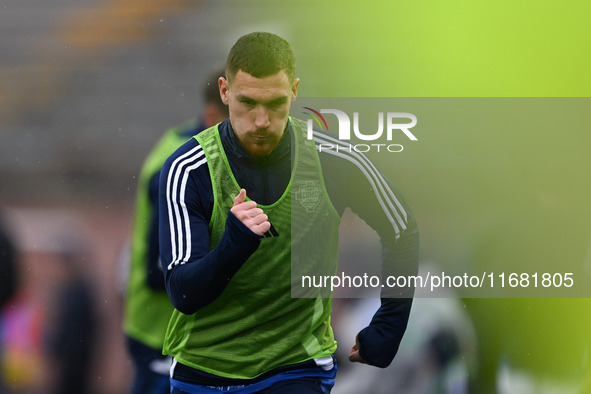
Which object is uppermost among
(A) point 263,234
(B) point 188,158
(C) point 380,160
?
(C) point 380,160

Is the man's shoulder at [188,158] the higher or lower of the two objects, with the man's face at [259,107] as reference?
lower

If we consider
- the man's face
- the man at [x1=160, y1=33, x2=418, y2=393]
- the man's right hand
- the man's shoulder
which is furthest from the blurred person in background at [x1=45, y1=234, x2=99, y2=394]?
the man's right hand

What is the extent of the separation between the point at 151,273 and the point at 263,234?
4.77ft

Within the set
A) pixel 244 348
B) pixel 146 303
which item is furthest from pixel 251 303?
pixel 146 303

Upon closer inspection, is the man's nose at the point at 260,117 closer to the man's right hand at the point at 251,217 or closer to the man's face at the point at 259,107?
the man's face at the point at 259,107

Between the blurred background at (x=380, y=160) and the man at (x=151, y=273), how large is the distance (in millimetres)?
56

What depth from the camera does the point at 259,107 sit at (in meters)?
2.43

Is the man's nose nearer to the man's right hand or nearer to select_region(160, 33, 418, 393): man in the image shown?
select_region(160, 33, 418, 393): man

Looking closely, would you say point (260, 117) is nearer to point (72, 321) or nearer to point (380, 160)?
point (380, 160)

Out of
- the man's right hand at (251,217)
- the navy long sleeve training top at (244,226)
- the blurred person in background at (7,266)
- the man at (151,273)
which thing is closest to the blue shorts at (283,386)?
the navy long sleeve training top at (244,226)

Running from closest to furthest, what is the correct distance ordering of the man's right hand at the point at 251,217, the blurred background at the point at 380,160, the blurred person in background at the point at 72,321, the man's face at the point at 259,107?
1. the man's right hand at the point at 251,217
2. the man's face at the point at 259,107
3. the blurred background at the point at 380,160
4. the blurred person in background at the point at 72,321

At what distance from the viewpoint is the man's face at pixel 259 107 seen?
7.94ft

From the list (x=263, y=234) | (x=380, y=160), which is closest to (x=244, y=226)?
(x=263, y=234)

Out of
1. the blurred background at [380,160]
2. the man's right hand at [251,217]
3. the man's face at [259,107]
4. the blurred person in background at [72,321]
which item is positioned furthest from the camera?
the blurred person in background at [72,321]
